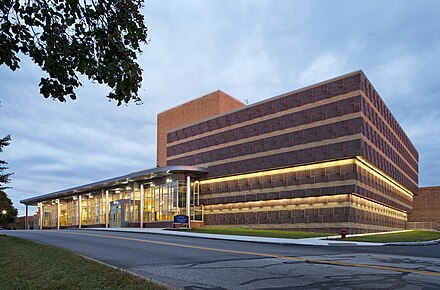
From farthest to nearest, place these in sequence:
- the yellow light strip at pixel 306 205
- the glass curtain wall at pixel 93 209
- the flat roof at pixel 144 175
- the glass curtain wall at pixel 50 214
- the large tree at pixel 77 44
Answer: the glass curtain wall at pixel 50 214
the glass curtain wall at pixel 93 209
the flat roof at pixel 144 175
the yellow light strip at pixel 306 205
the large tree at pixel 77 44

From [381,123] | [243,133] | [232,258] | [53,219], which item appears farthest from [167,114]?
[232,258]

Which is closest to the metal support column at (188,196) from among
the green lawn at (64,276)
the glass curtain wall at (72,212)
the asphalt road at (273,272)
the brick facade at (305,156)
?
the brick facade at (305,156)

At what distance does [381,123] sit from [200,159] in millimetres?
20456

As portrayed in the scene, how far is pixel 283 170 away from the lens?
3866cm

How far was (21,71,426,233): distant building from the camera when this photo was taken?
34.3m

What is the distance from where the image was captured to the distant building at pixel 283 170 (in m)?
34.3

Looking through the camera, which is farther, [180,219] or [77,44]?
[180,219]

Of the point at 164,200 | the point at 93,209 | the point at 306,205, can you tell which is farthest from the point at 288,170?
the point at 93,209

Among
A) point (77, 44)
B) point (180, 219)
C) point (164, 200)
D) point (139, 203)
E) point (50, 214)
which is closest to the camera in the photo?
point (77, 44)

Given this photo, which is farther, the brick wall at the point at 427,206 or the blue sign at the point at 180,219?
the brick wall at the point at 427,206

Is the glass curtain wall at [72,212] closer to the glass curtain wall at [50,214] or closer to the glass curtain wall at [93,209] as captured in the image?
the glass curtain wall at [93,209]

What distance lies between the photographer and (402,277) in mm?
8758

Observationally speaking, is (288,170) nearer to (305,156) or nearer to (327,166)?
(305,156)

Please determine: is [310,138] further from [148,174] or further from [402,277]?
[402,277]
